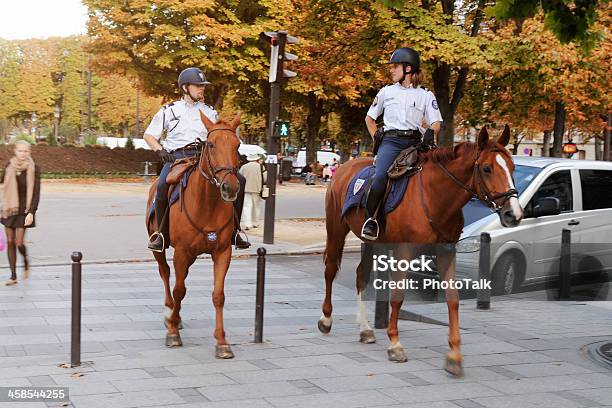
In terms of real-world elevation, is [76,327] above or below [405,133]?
below

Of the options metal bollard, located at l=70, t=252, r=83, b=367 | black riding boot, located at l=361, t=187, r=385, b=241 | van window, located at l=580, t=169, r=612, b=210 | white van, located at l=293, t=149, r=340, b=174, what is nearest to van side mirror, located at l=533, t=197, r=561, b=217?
van window, located at l=580, t=169, r=612, b=210

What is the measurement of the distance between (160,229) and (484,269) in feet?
13.8

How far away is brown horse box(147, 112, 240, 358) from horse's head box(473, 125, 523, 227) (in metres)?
2.14

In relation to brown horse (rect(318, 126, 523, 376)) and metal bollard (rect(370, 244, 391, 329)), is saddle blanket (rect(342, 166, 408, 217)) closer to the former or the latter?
brown horse (rect(318, 126, 523, 376))

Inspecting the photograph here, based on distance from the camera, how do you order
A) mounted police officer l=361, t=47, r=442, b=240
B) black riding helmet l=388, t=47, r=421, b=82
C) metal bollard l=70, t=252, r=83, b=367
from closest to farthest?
1. metal bollard l=70, t=252, r=83, b=367
2. mounted police officer l=361, t=47, r=442, b=240
3. black riding helmet l=388, t=47, r=421, b=82

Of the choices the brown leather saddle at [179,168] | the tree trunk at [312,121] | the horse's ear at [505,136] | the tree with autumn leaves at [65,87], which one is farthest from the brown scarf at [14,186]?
the tree with autumn leaves at [65,87]

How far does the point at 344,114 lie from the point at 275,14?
1004 centimetres

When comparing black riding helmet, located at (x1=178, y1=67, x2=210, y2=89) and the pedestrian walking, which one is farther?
the pedestrian walking

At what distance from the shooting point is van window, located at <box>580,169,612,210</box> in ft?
40.4

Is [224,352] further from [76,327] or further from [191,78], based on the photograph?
[191,78]

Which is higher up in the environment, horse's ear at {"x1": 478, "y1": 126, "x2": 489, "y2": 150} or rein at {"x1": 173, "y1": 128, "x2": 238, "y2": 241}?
horse's ear at {"x1": 478, "y1": 126, "x2": 489, "y2": 150}

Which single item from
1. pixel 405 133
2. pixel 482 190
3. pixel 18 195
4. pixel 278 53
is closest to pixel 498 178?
pixel 482 190

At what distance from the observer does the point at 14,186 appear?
11.7 meters

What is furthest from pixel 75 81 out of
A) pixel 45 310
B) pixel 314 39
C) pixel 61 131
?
pixel 45 310
